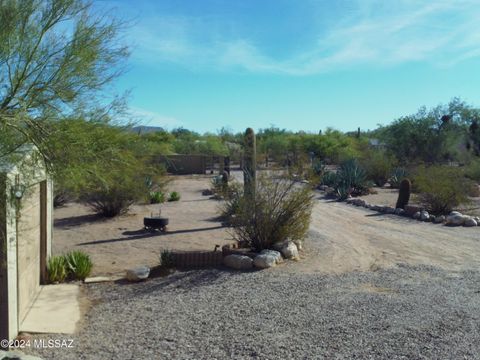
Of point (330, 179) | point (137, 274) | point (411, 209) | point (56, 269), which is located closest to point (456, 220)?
point (411, 209)

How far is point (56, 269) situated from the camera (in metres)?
8.97

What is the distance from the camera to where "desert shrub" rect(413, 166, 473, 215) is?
698 inches

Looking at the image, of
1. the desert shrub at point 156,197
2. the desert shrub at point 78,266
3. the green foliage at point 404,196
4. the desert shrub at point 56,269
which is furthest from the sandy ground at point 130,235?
the green foliage at point 404,196

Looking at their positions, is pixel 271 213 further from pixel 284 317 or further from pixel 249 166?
pixel 284 317

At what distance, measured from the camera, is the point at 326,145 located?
50.1 meters

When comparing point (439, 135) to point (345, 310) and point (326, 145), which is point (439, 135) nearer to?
point (326, 145)

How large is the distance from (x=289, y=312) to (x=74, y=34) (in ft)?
13.8

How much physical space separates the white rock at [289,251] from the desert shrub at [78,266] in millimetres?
3526

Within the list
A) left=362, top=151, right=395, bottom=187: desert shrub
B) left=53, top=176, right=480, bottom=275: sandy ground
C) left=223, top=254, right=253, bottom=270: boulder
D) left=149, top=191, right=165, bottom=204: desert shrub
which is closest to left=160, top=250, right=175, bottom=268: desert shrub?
left=53, top=176, right=480, bottom=275: sandy ground

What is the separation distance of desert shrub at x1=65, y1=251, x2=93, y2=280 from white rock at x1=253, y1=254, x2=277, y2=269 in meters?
2.90

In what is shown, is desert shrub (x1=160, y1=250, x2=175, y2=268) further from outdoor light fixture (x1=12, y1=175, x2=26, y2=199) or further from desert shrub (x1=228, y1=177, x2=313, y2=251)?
outdoor light fixture (x1=12, y1=175, x2=26, y2=199)

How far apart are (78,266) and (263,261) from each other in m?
3.18

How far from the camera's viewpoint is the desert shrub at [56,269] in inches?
349

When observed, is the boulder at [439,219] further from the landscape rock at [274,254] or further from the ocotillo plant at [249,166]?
the landscape rock at [274,254]
